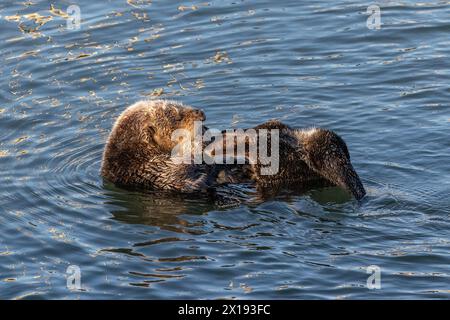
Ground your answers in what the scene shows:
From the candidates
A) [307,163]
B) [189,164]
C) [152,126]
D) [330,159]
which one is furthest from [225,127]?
[330,159]

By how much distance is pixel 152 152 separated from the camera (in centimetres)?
963

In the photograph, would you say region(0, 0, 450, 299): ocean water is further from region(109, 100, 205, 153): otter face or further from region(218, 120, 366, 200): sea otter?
region(109, 100, 205, 153): otter face

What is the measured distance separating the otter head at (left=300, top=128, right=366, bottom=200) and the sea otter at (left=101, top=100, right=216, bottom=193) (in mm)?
956

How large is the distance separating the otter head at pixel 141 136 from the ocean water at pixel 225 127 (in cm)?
25

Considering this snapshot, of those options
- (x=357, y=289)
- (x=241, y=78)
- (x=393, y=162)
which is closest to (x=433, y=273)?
(x=357, y=289)

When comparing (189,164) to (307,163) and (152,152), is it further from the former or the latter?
(307,163)

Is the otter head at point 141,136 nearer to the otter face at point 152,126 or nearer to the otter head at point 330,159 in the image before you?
the otter face at point 152,126

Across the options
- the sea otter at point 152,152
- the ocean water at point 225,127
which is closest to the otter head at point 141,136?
the sea otter at point 152,152

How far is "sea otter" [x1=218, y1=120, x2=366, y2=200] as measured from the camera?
30.0ft

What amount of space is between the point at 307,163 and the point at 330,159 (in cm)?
27

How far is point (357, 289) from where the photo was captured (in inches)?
298

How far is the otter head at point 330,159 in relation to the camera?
9.09 metres

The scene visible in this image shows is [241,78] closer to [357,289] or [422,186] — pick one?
[422,186]
